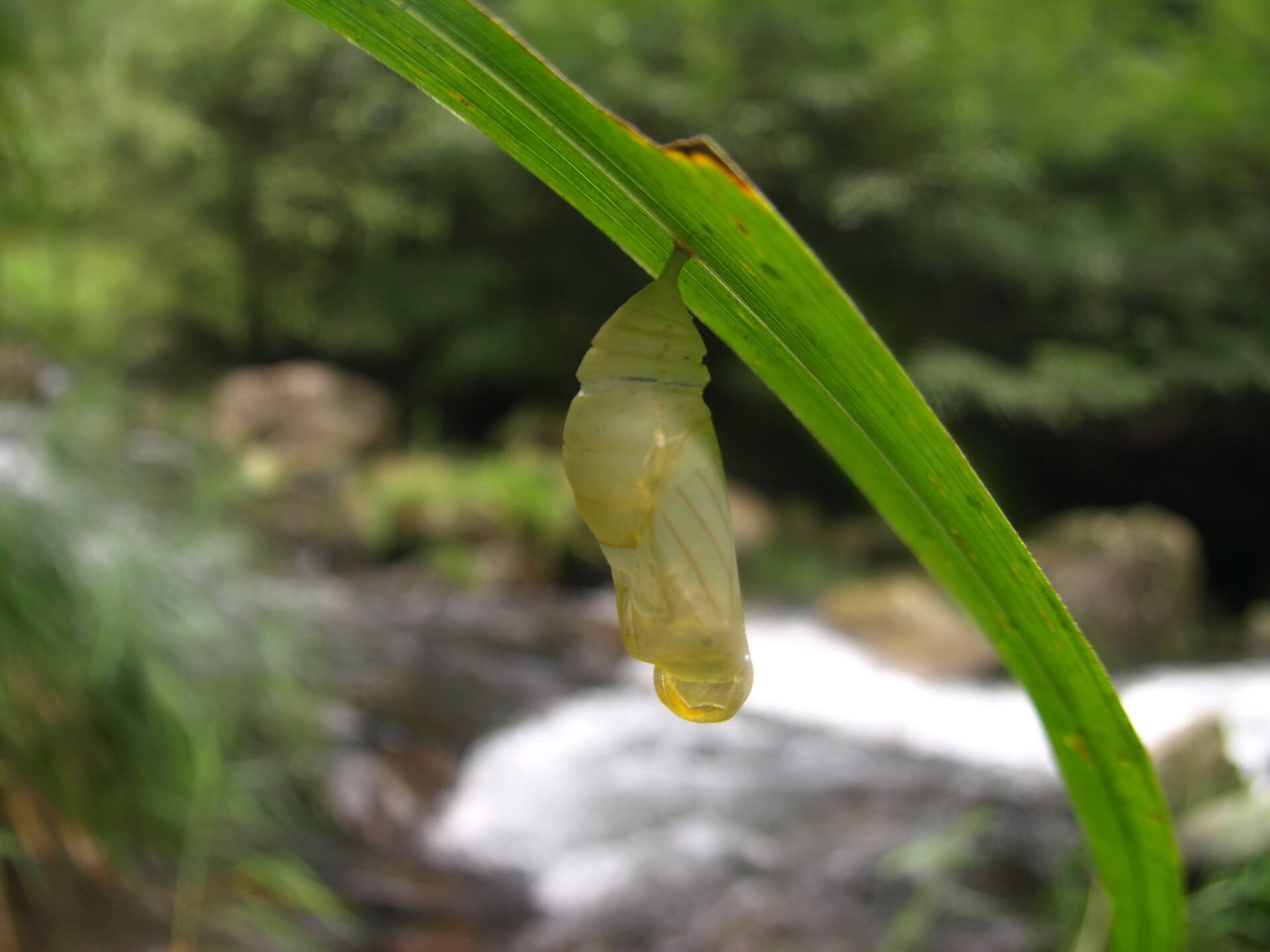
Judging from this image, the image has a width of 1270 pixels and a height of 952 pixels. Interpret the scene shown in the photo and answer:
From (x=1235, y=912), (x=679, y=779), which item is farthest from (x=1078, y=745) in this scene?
(x=679, y=779)

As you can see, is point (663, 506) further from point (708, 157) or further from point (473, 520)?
point (473, 520)

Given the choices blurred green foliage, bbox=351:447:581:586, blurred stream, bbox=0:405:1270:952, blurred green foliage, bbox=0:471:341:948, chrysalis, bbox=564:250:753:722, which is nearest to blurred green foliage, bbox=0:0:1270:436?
blurred green foliage, bbox=351:447:581:586

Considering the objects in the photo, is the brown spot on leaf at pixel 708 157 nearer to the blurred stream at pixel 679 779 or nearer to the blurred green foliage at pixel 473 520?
the blurred stream at pixel 679 779

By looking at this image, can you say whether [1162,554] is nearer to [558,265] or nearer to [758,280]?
[558,265]

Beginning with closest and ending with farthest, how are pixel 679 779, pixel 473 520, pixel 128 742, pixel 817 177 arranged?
pixel 128 742, pixel 679 779, pixel 473 520, pixel 817 177

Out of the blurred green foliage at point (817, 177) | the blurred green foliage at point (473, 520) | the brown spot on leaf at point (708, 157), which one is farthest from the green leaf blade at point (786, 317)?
the blurred green foliage at point (817, 177)

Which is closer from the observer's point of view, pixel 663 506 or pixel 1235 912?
pixel 663 506

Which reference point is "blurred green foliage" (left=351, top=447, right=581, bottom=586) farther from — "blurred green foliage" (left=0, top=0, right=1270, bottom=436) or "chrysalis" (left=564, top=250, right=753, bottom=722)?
"chrysalis" (left=564, top=250, right=753, bottom=722)

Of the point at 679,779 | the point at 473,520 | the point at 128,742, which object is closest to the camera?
the point at 128,742
